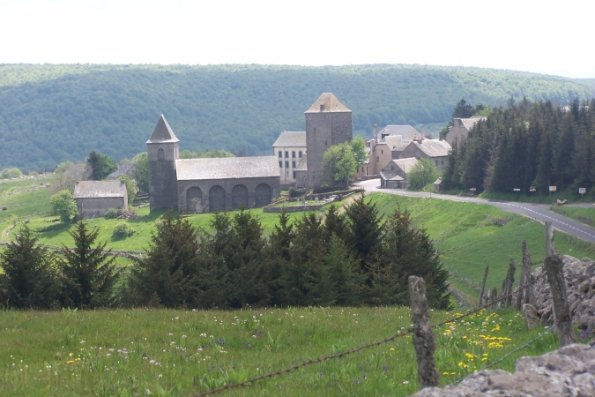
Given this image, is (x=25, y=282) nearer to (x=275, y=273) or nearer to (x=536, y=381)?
(x=275, y=273)

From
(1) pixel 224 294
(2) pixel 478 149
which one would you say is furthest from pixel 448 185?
(1) pixel 224 294

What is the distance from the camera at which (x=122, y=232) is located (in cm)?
9331

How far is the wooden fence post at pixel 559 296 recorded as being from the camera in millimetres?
11055

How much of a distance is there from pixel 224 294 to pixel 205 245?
246 centimetres

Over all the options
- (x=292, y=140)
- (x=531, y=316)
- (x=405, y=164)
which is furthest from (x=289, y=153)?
(x=531, y=316)

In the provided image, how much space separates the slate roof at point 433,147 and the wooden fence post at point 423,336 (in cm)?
10653

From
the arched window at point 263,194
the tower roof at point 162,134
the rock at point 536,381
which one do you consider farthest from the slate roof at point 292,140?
the rock at point 536,381

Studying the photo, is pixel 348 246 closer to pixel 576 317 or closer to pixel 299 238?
pixel 299 238

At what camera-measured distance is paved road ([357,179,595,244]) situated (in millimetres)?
54869

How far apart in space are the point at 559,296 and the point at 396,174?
94.2 meters

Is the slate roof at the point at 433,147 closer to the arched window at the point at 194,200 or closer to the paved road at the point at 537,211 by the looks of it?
the paved road at the point at 537,211

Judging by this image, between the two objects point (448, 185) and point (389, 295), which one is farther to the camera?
point (448, 185)

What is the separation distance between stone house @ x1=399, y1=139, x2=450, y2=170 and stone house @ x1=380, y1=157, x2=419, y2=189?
8.54 m

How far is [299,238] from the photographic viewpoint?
25828 mm
